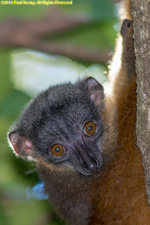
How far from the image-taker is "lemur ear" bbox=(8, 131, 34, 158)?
18.1ft

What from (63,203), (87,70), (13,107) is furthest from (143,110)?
(87,70)

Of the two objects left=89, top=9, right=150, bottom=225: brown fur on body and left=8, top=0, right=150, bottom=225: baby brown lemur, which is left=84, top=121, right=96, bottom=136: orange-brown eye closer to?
left=8, top=0, right=150, bottom=225: baby brown lemur

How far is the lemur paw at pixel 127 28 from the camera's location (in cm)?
475

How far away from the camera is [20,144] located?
219 inches

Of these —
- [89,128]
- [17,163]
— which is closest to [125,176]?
[89,128]

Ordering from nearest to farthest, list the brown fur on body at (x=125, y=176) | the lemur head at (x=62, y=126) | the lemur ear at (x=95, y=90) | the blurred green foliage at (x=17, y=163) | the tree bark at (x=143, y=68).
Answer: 1. the tree bark at (x=143, y=68)
2. the brown fur on body at (x=125, y=176)
3. the lemur head at (x=62, y=126)
4. the lemur ear at (x=95, y=90)
5. the blurred green foliage at (x=17, y=163)

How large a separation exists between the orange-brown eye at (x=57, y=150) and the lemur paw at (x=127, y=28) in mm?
1417

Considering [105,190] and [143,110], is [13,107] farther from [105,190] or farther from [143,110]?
[143,110]

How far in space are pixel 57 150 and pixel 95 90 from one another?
31.9 inches

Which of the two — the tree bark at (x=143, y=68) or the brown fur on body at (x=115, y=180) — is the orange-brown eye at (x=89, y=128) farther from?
the tree bark at (x=143, y=68)

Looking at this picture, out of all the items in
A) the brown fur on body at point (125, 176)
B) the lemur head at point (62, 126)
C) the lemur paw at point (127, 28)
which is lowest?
the brown fur on body at point (125, 176)

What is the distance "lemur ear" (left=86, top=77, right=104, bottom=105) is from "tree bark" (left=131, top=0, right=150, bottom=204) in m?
1.77

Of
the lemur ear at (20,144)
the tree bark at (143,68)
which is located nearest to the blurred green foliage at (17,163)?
the lemur ear at (20,144)

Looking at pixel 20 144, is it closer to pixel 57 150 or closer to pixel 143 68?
pixel 57 150
